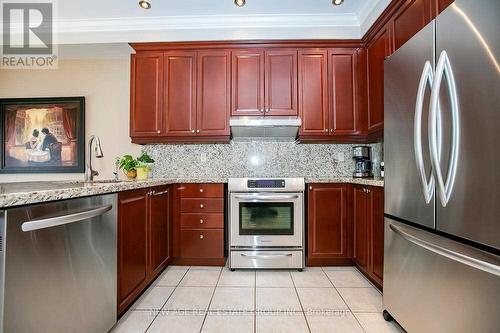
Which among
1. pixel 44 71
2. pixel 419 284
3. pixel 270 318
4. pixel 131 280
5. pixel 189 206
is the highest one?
pixel 44 71

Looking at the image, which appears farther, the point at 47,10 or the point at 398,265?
the point at 47,10

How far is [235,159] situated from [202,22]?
162 centimetres

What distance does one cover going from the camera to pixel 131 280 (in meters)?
1.78

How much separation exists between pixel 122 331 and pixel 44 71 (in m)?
3.54

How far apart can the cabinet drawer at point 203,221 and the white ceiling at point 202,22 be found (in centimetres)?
198

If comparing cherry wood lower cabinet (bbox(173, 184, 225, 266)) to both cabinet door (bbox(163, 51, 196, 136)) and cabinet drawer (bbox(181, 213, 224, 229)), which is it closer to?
cabinet drawer (bbox(181, 213, 224, 229))

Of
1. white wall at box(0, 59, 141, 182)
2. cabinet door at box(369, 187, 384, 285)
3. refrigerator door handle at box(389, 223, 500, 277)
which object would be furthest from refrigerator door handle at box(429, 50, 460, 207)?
white wall at box(0, 59, 141, 182)

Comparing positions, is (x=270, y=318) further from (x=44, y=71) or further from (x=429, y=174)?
(x=44, y=71)

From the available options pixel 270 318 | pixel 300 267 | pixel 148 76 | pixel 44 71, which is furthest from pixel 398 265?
pixel 44 71

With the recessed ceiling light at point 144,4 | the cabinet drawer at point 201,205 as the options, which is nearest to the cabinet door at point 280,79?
the cabinet drawer at point 201,205

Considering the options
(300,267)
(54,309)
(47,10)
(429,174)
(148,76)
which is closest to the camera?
(54,309)

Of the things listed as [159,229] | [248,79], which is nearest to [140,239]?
[159,229]

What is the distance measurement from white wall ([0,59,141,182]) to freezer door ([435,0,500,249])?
126 inches

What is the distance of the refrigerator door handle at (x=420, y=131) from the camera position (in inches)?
48.1
